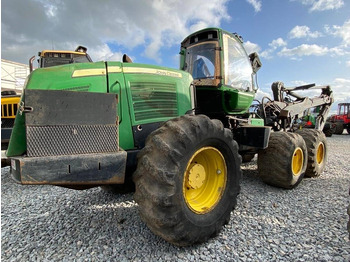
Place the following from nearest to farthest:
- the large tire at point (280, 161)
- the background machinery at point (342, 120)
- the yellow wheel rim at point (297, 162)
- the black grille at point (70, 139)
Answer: the black grille at point (70, 139), the large tire at point (280, 161), the yellow wheel rim at point (297, 162), the background machinery at point (342, 120)

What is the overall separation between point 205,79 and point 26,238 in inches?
133

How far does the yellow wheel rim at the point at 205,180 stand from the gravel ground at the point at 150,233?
1.30 feet

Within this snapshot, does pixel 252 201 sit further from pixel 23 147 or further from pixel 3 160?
pixel 3 160

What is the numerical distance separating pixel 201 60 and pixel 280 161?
2.21 metres

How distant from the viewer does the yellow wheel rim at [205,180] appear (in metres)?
2.71

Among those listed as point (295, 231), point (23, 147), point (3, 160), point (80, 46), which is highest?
point (80, 46)

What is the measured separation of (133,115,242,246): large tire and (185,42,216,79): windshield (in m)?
1.81

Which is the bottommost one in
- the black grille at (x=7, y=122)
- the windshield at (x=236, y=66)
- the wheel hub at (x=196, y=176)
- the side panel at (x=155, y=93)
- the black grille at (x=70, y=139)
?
the wheel hub at (x=196, y=176)

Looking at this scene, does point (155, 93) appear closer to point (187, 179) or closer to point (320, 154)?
point (187, 179)

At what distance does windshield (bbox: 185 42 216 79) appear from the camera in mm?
4258

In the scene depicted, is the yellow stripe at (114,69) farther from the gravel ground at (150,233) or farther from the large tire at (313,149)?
the large tire at (313,149)

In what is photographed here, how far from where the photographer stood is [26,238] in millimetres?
2855

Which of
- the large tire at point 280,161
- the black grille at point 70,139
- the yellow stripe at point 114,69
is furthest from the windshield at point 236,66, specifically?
the black grille at point 70,139

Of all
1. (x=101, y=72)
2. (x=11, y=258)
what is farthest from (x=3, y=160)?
(x=101, y=72)
